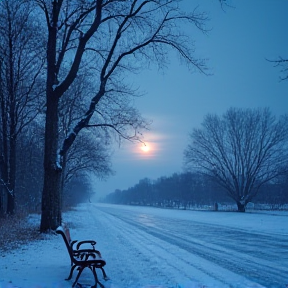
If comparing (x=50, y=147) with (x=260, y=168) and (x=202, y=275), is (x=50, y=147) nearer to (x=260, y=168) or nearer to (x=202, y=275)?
(x=202, y=275)

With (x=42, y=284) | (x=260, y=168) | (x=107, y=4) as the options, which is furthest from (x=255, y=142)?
(x=42, y=284)

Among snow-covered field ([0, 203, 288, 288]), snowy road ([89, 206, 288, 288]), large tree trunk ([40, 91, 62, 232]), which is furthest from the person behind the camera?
large tree trunk ([40, 91, 62, 232])

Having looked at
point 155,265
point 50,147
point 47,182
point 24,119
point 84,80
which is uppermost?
point 84,80

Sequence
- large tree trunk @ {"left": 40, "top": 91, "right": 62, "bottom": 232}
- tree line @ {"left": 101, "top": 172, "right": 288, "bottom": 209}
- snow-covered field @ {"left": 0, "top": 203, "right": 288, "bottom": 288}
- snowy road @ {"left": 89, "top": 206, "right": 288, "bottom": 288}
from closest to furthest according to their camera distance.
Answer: snow-covered field @ {"left": 0, "top": 203, "right": 288, "bottom": 288}
snowy road @ {"left": 89, "top": 206, "right": 288, "bottom": 288}
large tree trunk @ {"left": 40, "top": 91, "right": 62, "bottom": 232}
tree line @ {"left": 101, "top": 172, "right": 288, "bottom": 209}

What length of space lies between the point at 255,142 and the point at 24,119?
3088 centimetres

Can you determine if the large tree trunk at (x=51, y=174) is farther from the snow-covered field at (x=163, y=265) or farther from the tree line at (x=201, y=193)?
the tree line at (x=201, y=193)

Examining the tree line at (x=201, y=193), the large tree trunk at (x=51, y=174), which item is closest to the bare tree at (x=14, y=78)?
the large tree trunk at (x=51, y=174)

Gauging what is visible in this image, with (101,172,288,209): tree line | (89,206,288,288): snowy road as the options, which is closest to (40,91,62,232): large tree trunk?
(89,206,288,288): snowy road

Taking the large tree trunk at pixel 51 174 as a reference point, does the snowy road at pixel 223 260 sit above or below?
below

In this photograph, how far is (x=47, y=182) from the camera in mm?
15250

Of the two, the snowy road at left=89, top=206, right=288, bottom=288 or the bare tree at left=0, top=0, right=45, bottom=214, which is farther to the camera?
the bare tree at left=0, top=0, right=45, bottom=214

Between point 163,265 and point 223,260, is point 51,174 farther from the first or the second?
point 223,260

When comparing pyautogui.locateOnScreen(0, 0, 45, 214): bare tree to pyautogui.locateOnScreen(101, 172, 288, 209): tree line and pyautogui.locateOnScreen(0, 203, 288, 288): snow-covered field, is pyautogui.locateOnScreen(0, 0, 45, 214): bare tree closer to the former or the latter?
pyautogui.locateOnScreen(0, 203, 288, 288): snow-covered field

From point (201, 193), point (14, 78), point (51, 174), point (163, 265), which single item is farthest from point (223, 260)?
point (201, 193)
